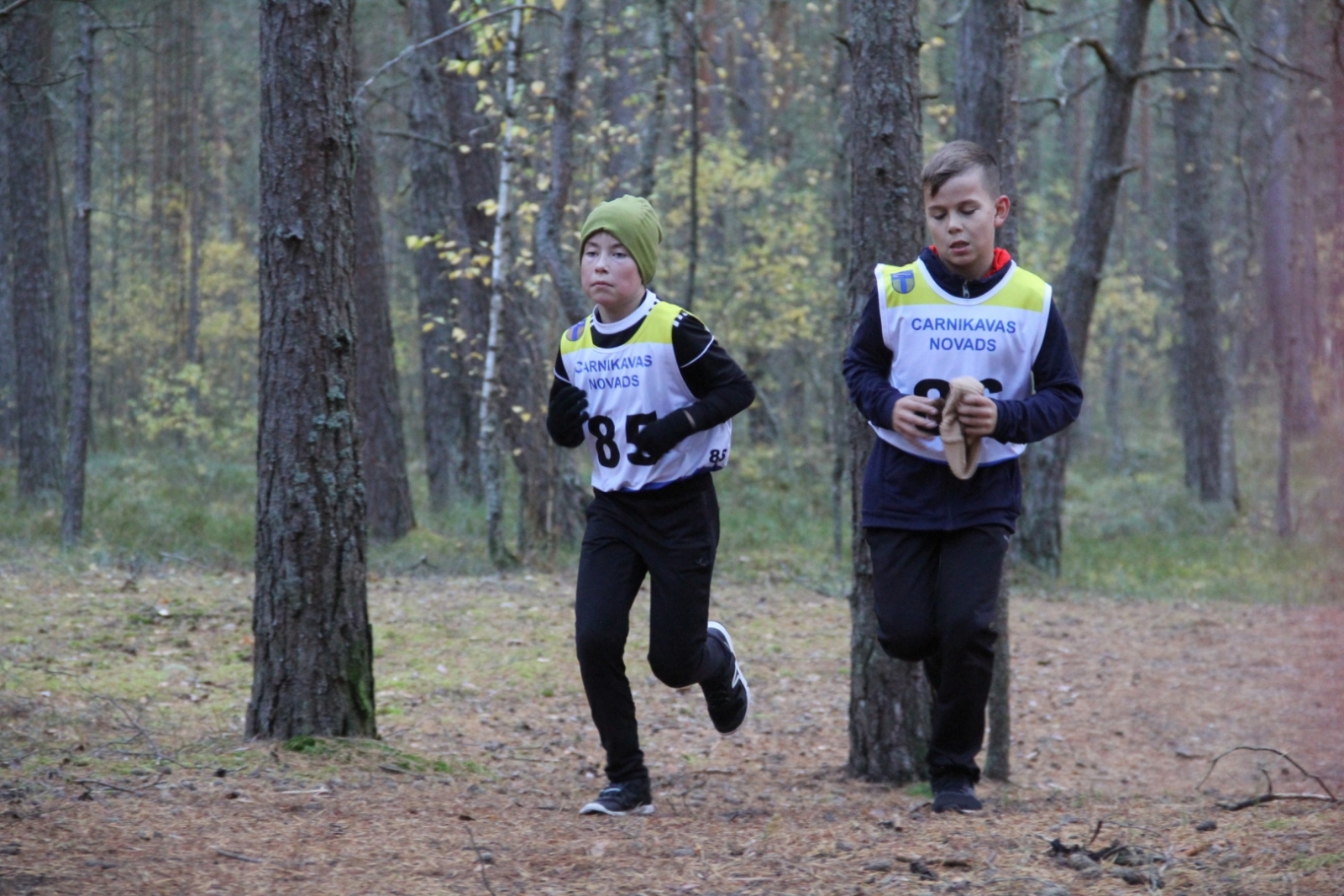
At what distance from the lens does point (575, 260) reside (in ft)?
47.9

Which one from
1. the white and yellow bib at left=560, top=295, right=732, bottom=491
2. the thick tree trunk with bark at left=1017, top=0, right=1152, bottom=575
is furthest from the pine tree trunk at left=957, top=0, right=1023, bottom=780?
the thick tree trunk with bark at left=1017, top=0, right=1152, bottom=575

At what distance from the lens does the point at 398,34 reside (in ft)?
68.1

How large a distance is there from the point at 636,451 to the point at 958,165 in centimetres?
148

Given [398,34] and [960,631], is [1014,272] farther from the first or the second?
[398,34]

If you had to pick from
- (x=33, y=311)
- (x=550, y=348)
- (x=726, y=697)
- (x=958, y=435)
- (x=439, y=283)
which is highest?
(x=439, y=283)

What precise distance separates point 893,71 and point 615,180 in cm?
894

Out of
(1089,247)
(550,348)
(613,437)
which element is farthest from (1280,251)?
(613,437)

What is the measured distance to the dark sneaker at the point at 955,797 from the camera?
14.5 feet

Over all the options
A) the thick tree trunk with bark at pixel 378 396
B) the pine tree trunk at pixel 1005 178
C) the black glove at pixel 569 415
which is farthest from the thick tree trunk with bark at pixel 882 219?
the thick tree trunk with bark at pixel 378 396

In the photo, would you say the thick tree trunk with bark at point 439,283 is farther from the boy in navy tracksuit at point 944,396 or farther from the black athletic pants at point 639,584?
the boy in navy tracksuit at point 944,396

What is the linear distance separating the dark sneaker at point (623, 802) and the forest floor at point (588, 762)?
116 millimetres

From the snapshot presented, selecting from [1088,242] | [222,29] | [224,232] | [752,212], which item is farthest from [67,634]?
[224,232]

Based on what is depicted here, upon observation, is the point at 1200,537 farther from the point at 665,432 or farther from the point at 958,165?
the point at 665,432

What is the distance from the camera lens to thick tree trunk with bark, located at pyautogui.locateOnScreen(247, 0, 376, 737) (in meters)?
5.02
